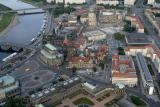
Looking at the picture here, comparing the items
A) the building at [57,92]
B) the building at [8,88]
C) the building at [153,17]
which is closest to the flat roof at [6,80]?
the building at [8,88]

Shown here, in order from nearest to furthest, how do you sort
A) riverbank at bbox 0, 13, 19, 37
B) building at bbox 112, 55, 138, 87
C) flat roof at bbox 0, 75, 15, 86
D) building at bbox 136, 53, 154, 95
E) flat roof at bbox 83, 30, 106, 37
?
1. flat roof at bbox 0, 75, 15, 86
2. building at bbox 136, 53, 154, 95
3. building at bbox 112, 55, 138, 87
4. flat roof at bbox 83, 30, 106, 37
5. riverbank at bbox 0, 13, 19, 37

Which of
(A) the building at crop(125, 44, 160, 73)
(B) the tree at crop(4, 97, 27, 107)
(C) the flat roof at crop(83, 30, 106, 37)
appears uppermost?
(C) the flat roof at crop(83, 30, 106, 37)

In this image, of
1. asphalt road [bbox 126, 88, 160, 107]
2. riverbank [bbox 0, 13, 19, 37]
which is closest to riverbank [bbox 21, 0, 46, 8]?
riverbank [bbox 0, 13, 19, 37]

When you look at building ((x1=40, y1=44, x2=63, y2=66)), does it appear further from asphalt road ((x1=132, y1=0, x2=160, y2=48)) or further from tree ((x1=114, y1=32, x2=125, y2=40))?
asphalt road ((x1=132, y1=0, x2=160, y2=48))

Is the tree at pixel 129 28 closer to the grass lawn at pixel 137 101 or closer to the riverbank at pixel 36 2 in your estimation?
the grass lawn at pixel 137 101

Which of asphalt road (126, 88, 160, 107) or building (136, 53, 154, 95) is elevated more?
building (136, 53, 154, 95)

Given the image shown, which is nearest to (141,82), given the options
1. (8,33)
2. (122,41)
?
(122,41)
